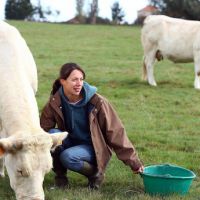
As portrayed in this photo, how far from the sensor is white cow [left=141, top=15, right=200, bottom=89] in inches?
551

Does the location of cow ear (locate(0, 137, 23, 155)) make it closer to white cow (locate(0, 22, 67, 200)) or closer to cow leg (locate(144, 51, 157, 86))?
white cow (locate(0, 22, 67, 200))

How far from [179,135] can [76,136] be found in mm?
2922

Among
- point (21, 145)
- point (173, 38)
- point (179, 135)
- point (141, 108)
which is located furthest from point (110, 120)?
point (173, 38)

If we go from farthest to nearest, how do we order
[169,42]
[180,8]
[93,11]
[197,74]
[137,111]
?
[93,11], [180,8], [169,42], [197,74], [137,111]

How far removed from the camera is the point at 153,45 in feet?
47.1

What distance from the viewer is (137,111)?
10430 mm

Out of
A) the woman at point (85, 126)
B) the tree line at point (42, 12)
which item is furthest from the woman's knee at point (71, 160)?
the tree line at point (42, 12)

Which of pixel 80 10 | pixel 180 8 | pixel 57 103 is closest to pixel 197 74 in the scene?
pixel 57 103

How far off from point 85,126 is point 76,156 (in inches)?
14.1

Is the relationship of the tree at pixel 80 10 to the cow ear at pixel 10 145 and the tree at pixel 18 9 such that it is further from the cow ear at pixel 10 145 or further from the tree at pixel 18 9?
the cow ear at pixel 10 145

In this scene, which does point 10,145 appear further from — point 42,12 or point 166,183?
point 42,12

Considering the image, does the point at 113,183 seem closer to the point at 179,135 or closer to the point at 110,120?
the point at 110,120

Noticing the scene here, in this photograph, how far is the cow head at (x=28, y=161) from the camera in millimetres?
4621

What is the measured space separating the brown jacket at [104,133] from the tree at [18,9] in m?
63.9
